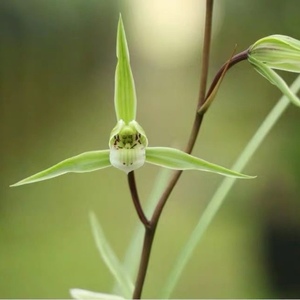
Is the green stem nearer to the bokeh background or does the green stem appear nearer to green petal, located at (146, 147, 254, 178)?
green petal, located at (146, 147, 254, 178)

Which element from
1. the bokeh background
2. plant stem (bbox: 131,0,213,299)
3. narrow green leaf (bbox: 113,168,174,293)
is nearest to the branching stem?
plant stem (bbox: 131,0,213,299)

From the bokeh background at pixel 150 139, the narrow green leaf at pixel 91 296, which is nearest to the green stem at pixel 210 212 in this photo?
the narrow green leaf at pixel 91 296

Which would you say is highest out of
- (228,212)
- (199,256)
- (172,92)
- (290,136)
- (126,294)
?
(172,92)

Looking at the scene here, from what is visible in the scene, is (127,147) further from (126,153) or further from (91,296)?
(91,296)

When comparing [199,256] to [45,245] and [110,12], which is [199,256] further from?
[110,12]

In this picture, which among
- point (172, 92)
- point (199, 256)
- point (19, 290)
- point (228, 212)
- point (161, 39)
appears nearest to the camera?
point (19, 290)

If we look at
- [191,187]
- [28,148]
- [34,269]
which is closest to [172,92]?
[191,187]

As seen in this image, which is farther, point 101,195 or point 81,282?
point 101,195

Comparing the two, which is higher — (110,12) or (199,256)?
(110,12)
